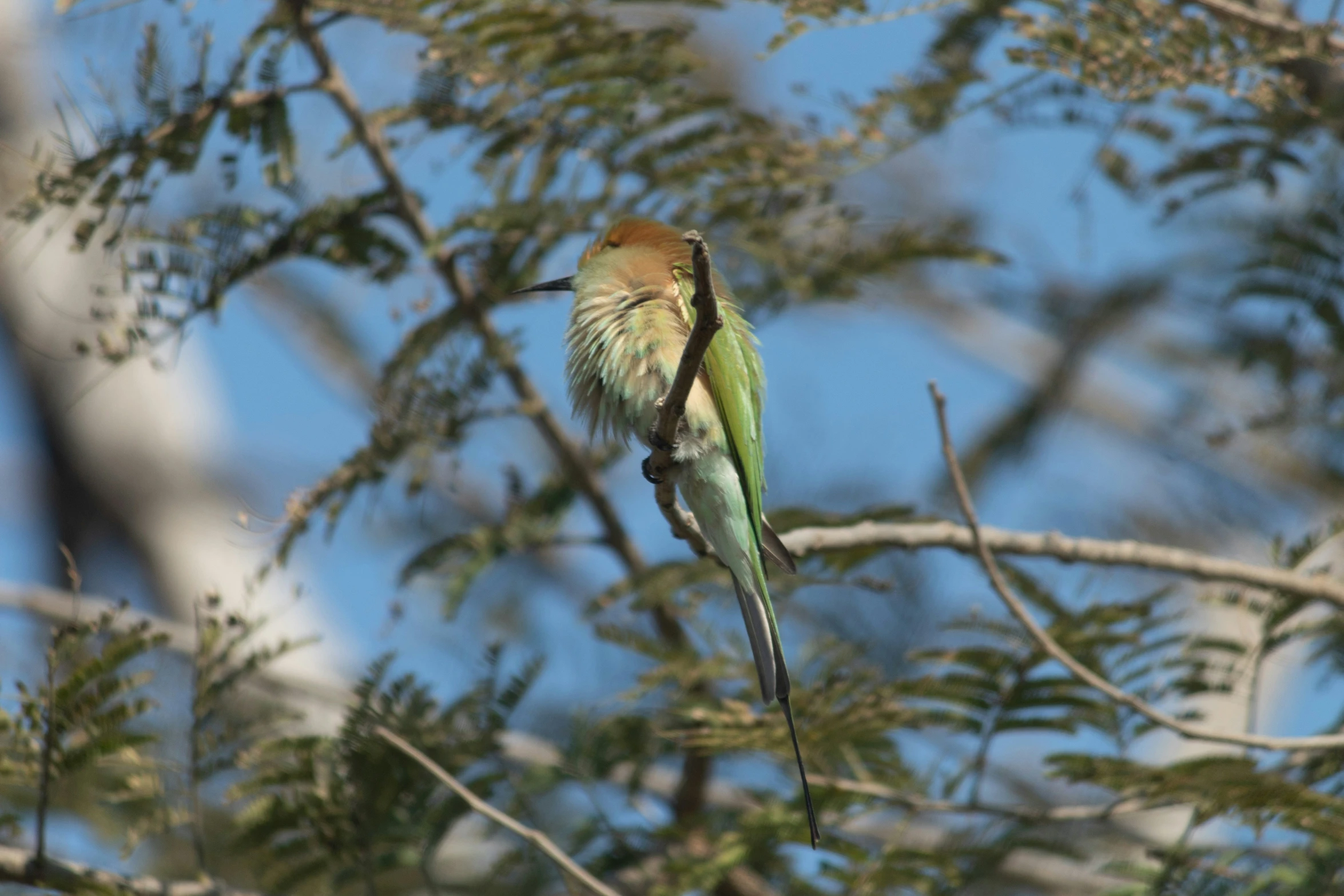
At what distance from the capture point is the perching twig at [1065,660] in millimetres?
2014

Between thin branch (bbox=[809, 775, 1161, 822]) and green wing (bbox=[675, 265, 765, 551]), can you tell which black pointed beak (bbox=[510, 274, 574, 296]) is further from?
thin branch (bbox=[809, 775, 1161, 822])

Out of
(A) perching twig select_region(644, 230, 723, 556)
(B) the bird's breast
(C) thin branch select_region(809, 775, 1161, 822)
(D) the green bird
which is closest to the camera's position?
(A) perching twig select_region(644, 230, 723, 556)

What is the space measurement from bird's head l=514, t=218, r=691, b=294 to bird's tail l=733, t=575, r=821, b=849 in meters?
0.72

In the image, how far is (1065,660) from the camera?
2107mm

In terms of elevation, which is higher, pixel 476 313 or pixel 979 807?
pixel 476 313

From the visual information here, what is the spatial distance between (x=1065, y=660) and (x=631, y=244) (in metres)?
1.15

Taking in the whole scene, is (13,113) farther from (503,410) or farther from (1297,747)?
(1297,747)

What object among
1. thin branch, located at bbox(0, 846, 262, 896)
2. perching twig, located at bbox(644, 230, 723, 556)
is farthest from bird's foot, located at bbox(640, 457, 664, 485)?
thin branch, located at bbox(0, 846, 262, 896)

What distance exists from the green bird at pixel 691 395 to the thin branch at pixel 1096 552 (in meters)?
0.16

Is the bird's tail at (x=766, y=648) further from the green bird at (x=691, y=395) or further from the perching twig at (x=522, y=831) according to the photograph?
the perching twig at (x=522, y=831)

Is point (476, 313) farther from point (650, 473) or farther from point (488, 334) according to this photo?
point (650, 473)

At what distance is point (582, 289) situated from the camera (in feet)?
7.93

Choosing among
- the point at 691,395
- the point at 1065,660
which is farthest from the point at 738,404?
the point at 1065,660

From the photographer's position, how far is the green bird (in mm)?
2082
